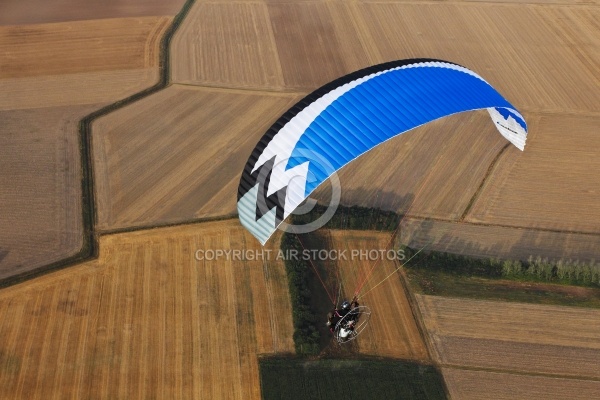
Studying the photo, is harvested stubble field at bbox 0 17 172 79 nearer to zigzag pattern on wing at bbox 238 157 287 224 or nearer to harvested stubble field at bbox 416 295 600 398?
zigzag pattern on wing at bbox 238 157 287 224

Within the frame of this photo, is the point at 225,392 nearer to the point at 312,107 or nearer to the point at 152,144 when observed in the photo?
the point at 312,107

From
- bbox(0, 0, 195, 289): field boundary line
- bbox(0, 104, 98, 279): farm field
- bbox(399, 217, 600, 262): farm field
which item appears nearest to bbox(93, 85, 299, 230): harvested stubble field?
bbox(0, 0, 195, 289): field boundary line

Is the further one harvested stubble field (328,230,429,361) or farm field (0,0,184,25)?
farm field (0,0,184,25)

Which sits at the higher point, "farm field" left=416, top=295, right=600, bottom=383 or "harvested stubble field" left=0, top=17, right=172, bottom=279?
"farm field" left=416, top=295, right=600, bottom=383

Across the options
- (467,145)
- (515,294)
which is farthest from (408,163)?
(515,294)

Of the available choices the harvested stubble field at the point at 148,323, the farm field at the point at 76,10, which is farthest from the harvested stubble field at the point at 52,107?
the harvested stubble field at the point at 148,323

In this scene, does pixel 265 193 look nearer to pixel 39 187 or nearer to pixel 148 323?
pixel 148 323

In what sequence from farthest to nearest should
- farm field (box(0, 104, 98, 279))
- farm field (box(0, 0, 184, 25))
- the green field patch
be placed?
farm field (box(0, 0, 184, 25)) → farm field (box(0, 104, 98, 279)) → the green field patch

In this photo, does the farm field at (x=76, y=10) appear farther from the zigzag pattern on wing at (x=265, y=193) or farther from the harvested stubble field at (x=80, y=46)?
the zigzag pattern on wing at (x=265, y=193)
